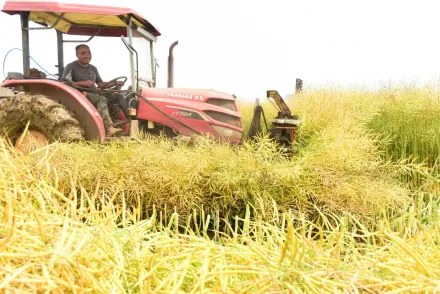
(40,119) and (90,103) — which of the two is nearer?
(40,119)

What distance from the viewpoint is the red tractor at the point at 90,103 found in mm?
4441

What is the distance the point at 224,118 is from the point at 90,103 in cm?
146

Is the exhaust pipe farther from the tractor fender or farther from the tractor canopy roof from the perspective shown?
the tractor fender

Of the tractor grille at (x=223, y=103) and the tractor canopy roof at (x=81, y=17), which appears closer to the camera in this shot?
the tractor canopy roof at (x=81, y=17)

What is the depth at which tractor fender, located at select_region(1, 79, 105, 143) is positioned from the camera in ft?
14.8

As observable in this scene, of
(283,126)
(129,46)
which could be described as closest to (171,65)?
(129,46)

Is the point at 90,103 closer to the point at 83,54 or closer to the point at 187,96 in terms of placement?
the point at 83,54

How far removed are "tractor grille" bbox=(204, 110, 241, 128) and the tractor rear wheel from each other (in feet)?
4.57

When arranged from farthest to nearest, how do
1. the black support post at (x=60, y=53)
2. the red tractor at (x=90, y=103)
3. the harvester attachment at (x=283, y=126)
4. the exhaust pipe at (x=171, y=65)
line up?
the exhaust pipe at (x=171, y=65) → the black support post at (x=60, y=53) → the harvester attachment at (x=283, y=126) → the red tractor at (x=90, y=103)

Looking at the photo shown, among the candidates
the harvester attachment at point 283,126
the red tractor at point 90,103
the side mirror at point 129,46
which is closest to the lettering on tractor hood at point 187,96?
the red tractor at point 90,103

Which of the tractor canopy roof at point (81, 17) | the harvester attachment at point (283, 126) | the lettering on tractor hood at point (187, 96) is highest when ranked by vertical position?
the tractor canopy roof at point (81, 17)

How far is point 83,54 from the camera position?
5.15 meters

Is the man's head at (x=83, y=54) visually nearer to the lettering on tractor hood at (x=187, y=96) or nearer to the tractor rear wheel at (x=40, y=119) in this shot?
the tractor rear wheel at (x=40, y=119)

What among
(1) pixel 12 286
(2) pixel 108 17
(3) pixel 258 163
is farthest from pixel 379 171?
(1) pixel 12 286
